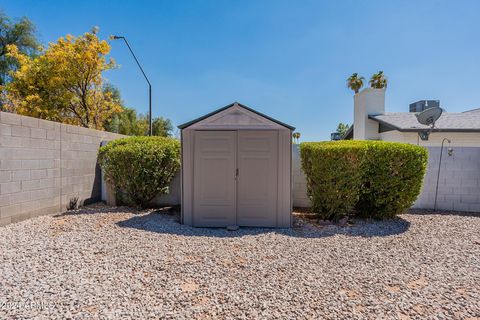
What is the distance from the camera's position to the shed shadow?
4.55 m

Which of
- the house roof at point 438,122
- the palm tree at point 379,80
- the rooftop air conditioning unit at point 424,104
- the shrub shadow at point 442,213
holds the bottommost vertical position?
the shrub shadow at point 442,213

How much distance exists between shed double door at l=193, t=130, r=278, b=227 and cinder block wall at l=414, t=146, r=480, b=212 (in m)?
4.55

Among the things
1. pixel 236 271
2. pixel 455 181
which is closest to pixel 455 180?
pixel 455 181

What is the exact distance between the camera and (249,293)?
250 centimetres

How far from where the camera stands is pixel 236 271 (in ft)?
9.88

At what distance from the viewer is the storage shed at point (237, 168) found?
196 inches

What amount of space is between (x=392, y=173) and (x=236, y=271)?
4.09 metres

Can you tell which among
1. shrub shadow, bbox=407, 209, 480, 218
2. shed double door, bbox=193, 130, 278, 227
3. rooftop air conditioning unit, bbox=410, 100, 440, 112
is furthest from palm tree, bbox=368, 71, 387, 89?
shed double door, bbox=193, 130, 278, 227

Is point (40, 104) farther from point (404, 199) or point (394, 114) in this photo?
point (394, 114)

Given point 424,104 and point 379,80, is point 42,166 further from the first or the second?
point 379,80

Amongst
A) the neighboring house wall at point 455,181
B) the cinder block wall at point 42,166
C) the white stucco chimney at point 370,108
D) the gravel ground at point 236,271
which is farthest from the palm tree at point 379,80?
the cinder block wall at point 42,166

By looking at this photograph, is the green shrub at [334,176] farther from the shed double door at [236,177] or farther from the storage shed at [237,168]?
the shed double door at [236,177]

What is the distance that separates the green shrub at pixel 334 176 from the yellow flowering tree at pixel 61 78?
41.8ft

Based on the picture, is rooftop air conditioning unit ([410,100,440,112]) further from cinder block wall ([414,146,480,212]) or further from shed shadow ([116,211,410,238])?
shed shadow ([116,211,410,238])
